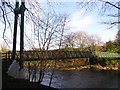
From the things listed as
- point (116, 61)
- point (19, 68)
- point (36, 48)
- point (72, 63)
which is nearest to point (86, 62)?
point (72, 63)

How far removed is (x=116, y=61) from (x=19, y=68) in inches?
1481

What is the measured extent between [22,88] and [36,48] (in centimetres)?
1007

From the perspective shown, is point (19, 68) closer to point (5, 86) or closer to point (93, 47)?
point (5, 86)

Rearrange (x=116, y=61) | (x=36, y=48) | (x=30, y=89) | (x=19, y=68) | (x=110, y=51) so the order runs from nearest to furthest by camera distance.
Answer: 1. (x=30, y=89)
2. (x=19, y=68)
3. (x=36, y=48)
4. (x=110, y=51)
5. (x=116, y=61)

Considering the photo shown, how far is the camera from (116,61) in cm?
4719

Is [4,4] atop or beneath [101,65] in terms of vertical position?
atop

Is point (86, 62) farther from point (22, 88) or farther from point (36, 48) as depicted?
point (22, 88)

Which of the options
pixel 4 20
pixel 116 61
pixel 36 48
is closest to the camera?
pixel 4 20

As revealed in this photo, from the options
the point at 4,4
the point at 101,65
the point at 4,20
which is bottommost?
the point at 101,65

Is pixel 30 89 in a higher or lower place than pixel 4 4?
lower

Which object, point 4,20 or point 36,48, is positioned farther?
point 36,48

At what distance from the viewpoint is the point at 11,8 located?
6.28 m

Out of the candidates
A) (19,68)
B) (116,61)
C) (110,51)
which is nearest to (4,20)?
(19,68)

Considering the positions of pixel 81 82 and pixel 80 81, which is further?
pixel 80 81
